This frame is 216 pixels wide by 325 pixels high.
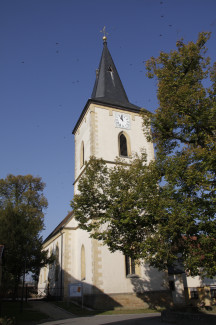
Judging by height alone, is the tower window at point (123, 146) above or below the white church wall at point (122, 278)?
above

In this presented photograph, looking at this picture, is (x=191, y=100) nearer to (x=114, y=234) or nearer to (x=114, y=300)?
(x=114, y=234)

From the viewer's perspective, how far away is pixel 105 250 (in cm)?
1816

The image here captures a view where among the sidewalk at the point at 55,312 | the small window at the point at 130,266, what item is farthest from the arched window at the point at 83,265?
the small window at the point at 130,266

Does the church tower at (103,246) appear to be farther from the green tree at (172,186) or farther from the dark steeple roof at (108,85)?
the green tree at (172,186)

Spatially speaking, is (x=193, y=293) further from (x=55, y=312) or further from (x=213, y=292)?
(x=55, y=312)

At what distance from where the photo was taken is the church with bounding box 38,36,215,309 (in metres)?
17.4

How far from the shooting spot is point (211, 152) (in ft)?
32.4

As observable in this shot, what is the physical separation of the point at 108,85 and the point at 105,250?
16036 millimetres

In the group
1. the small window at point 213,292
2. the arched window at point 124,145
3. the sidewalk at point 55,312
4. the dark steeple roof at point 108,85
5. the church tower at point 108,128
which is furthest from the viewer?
the small window at point 213,292

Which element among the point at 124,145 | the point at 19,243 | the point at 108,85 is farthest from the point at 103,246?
the point at 108,85

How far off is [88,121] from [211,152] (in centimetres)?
1533

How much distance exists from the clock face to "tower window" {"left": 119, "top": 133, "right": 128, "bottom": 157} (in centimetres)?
82

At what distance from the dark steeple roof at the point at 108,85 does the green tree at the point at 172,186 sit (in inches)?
468

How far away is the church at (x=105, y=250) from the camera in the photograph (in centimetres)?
1736
